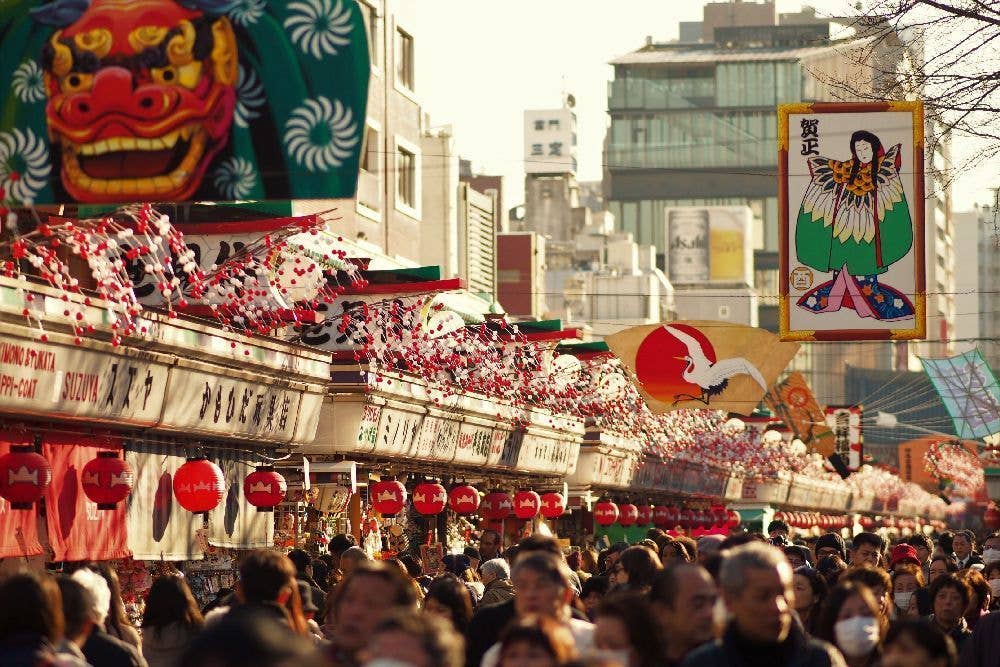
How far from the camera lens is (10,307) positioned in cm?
1602

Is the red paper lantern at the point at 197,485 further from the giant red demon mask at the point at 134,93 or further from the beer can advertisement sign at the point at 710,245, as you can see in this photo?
the beer can advertisement sign at the point at 710,245

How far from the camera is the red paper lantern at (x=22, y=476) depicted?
16125 millimetres

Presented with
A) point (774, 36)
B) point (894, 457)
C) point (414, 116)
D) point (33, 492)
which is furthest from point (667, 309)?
point (33, 492)

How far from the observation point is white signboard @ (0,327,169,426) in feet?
54.5

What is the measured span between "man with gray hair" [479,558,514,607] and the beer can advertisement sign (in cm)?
14011

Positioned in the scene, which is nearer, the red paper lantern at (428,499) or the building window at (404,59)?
the red paper lantern at (428,499)

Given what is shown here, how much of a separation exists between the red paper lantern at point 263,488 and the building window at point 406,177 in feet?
75.3

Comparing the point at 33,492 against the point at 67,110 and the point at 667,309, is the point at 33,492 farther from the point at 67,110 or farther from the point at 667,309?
the point at 667,309

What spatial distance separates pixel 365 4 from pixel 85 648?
32060mm

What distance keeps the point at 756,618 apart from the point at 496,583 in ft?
20.9

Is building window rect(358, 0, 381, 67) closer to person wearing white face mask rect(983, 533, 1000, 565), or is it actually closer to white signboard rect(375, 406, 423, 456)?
white signboard rect(375, 406, 423, 456)

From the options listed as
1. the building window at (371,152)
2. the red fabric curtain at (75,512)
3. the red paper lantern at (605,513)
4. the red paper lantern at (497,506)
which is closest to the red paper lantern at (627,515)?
the red paper lantern at (605,513)

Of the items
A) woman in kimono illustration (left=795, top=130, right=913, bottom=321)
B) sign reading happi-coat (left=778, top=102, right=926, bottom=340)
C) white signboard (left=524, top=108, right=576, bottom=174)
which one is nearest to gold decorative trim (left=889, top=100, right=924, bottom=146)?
sign reading happi-coat (left=778, top=102, right=926, bottom=340)

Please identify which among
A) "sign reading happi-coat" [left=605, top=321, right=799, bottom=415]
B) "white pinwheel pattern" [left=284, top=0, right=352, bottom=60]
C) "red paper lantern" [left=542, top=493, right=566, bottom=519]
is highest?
"white pinwheel pattern" [left=284, top=0, right=352, bottom=60]
